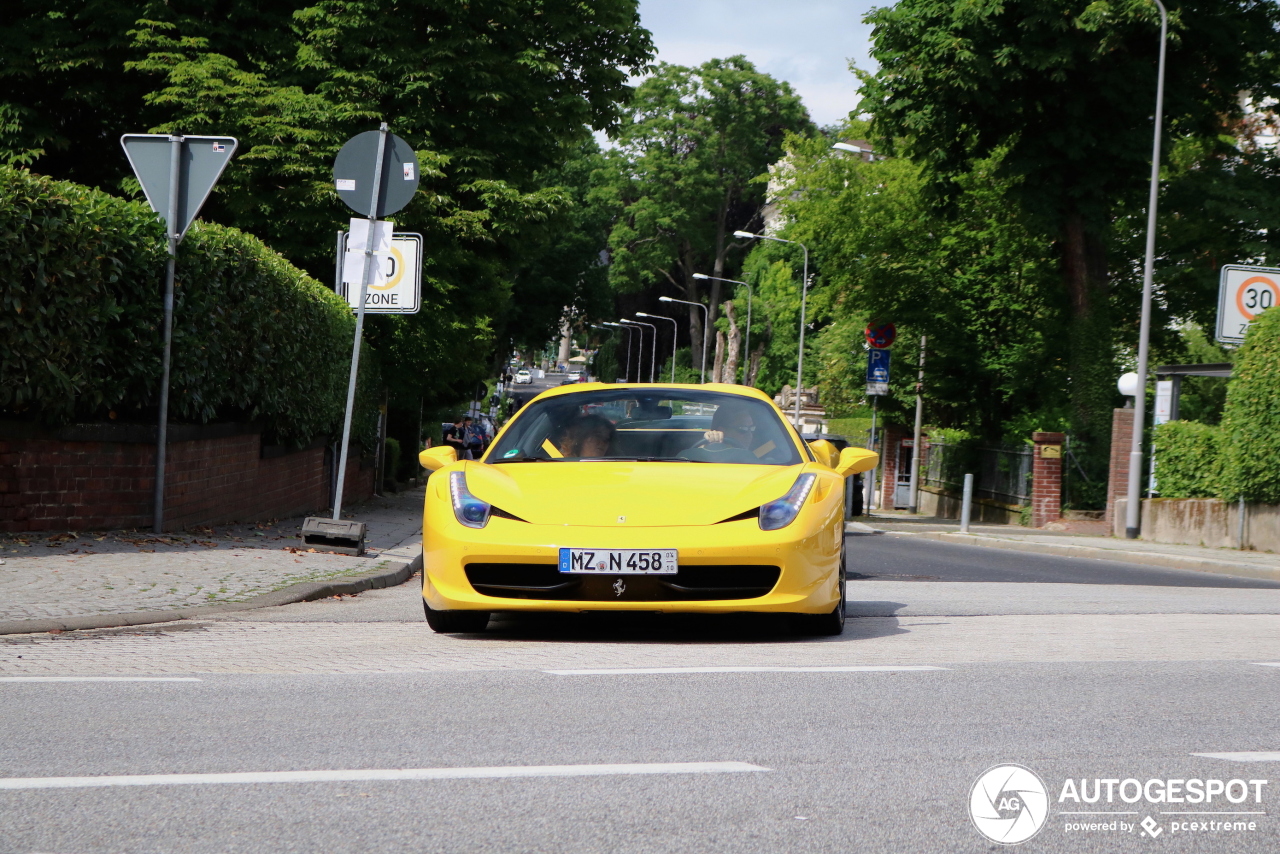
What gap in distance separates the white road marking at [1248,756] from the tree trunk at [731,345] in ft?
254

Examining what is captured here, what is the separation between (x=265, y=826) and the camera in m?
3.79

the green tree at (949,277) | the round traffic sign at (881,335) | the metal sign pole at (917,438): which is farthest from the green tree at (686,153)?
the round traffic sign at (881,335)

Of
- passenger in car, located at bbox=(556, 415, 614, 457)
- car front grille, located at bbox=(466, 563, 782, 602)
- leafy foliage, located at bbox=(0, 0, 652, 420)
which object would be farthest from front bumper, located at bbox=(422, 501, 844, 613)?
leafy foliage, located at bbox=(0, 0, 652, 420)

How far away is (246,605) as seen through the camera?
9141 mm

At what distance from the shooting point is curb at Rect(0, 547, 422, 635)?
782cm

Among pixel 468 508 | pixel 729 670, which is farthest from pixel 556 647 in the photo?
pixel 729 670

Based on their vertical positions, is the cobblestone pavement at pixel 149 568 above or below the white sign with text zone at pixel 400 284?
below

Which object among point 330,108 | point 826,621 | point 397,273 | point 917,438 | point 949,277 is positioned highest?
point 330,108

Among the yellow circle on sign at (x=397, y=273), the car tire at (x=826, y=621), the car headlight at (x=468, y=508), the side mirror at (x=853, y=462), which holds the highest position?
the yellow circle on sign at (x=397, y=273)

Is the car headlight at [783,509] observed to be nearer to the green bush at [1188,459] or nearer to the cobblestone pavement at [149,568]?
the cobblestone pavement at [149,568]

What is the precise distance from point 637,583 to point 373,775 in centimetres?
304

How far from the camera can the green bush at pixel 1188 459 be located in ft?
77.4

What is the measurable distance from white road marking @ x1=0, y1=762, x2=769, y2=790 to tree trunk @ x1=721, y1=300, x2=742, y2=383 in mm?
78092

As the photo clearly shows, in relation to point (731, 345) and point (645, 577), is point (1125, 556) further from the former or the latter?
point (731, 345)
